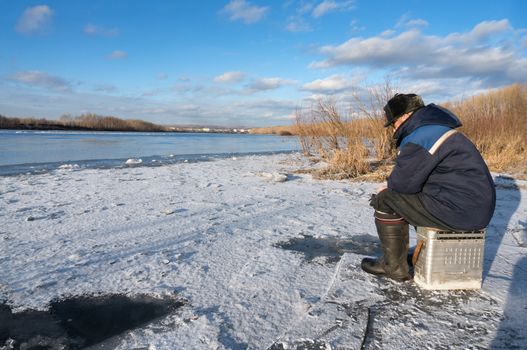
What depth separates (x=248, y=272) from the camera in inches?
126

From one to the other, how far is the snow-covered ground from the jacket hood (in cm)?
123

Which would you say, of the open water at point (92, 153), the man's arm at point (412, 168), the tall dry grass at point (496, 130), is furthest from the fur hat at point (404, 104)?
the tall dry grass at point (496, 130)

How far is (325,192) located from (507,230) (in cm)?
326

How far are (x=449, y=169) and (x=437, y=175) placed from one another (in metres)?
0.09

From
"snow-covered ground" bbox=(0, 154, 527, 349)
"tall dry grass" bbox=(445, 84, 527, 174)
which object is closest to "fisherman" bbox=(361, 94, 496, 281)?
"snow-covered ground" bbox=(0, 154, 527, 349)

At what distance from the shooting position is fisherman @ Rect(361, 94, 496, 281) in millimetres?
2496

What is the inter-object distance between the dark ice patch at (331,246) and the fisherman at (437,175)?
3.75 ft

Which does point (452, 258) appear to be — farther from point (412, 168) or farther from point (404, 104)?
point (404, 104)

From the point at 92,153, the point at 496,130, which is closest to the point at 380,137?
the point at 496,130

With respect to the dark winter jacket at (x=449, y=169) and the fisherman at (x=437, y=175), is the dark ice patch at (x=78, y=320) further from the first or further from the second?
the dark winter jacket at (x=449, y=169)

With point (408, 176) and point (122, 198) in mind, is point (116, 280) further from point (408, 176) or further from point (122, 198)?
point (122, 198)

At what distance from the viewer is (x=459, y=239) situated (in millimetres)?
2633

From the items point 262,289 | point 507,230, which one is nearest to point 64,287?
point 262,289

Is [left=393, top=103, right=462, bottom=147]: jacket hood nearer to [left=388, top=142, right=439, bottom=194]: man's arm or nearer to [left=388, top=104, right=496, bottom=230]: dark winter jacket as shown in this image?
[left=388, top=104, right=496, bottom=230]: dark winter jacket
